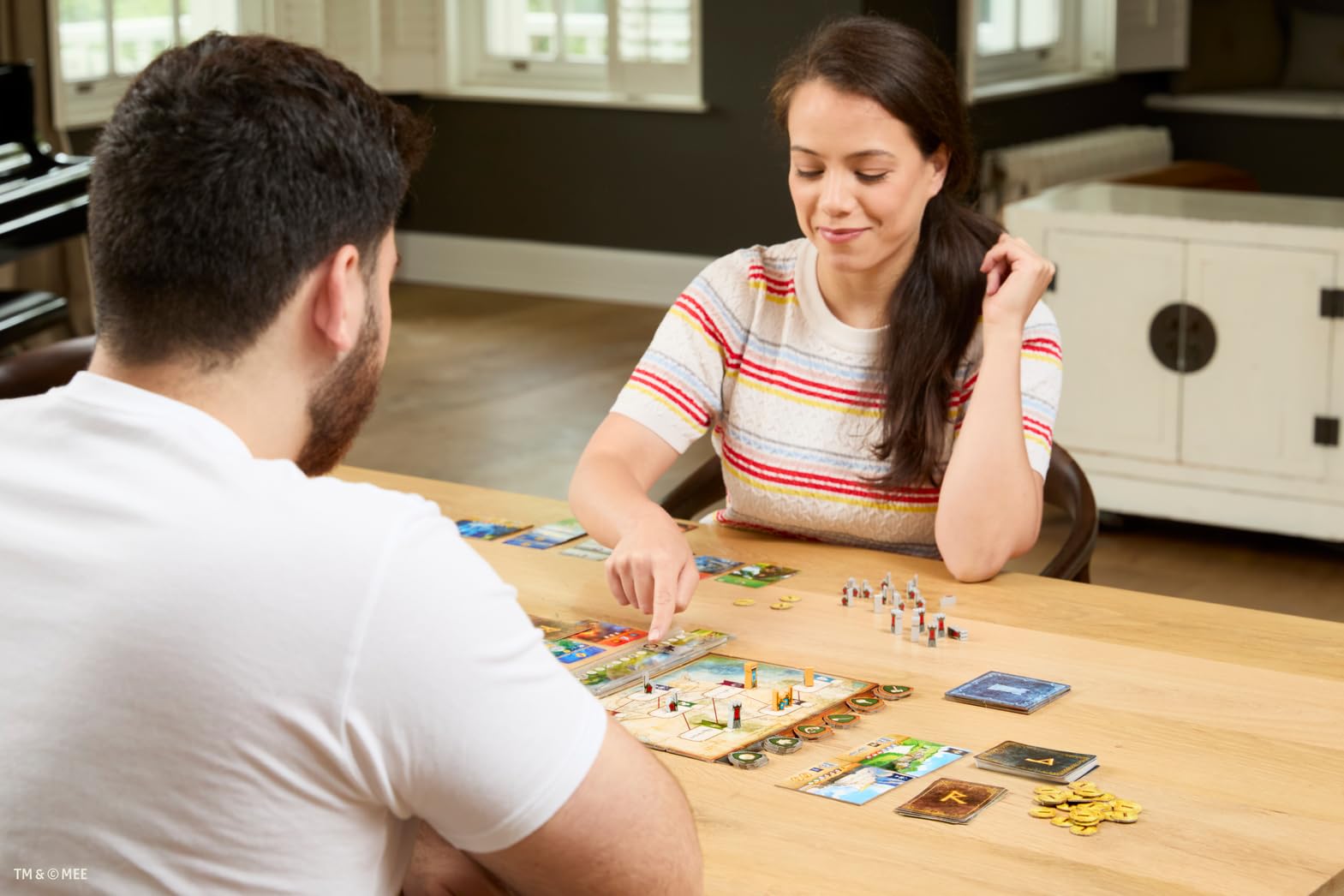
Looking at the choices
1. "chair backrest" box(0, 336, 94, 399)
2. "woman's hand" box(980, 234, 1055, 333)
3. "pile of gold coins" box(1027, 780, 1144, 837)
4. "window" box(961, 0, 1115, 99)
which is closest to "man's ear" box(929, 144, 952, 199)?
"woman's hand" box(980, 234, 1055, 333)

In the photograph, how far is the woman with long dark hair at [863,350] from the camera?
2.08 metres

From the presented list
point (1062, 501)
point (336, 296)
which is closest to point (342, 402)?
point (336, 296)

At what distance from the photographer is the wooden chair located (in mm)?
2211

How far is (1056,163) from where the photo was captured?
23.4 ft

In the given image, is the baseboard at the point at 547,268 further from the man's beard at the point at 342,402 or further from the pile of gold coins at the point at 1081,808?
the man's beard at the point at 342,402

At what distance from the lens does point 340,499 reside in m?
0.97

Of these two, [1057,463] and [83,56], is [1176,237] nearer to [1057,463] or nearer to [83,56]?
[1057,463]

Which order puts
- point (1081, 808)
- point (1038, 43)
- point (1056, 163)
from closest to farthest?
point (1081, 808) < point (1056, 163) < point (1038, 43)

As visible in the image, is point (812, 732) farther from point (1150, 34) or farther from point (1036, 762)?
point (1150, 34)

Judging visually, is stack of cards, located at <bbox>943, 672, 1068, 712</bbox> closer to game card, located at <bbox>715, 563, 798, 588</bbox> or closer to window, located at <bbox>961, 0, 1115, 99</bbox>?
game card, located at <bbox>715, 563, 798, 588</bbox>

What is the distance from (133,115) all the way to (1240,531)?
4182 millimetres

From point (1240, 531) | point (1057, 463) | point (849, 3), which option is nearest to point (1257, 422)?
point (1240, 531)

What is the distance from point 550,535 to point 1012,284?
66 cm

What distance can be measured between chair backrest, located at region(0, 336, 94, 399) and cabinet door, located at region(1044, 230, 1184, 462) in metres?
2.60
